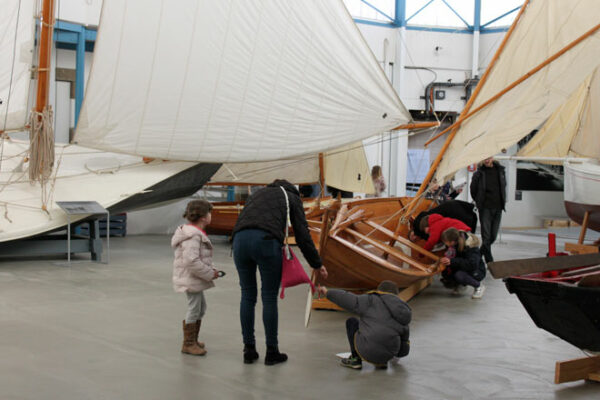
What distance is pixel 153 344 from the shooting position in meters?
4.43

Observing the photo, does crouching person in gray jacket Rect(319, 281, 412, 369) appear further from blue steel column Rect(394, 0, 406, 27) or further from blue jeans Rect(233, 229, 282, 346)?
blue steel column Rect(394, 0, 406, 27)

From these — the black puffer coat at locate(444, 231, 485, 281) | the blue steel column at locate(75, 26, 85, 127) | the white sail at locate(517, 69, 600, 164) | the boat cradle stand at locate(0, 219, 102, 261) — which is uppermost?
the blue steel column at locate(75, 26, 85, 127)

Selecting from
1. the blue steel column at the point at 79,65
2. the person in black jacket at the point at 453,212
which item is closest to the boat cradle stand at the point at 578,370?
the person in black jacket at the point at 453,212

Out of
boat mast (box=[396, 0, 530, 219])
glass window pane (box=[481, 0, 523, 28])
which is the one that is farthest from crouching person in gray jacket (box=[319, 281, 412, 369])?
glass window pane (box=[481, 0, 523, 28])

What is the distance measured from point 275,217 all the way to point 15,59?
627 centimetres

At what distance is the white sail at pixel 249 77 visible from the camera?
7.08m

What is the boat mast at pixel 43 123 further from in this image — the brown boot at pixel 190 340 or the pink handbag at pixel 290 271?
the pink handbag at pixel 290 271

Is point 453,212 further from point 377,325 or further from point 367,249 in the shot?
point 377,325

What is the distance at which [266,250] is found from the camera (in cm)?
392

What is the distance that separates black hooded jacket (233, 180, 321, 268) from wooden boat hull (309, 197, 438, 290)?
0.88 meters

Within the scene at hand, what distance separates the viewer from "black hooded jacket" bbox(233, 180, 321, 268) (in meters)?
3.98

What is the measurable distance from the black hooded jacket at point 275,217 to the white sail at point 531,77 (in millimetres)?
2083

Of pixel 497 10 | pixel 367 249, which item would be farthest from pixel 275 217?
pixel 497 10

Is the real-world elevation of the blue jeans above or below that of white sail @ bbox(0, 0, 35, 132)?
below
